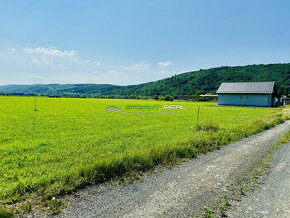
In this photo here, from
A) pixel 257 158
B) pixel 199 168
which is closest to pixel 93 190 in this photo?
pixel 199 168

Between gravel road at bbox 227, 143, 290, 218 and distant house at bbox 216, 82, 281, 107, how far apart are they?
40270 millimetres

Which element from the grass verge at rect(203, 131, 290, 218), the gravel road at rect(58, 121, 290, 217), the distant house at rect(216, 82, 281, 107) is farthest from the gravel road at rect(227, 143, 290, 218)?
the distant house at rect(216, 82, 281, 107)

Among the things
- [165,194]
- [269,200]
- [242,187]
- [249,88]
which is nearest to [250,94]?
[249,88]

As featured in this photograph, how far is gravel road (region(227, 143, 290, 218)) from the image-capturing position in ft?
10.3

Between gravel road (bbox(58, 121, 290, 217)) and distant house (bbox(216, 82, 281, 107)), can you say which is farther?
distant house (bbox(216, 82, 281, 107))

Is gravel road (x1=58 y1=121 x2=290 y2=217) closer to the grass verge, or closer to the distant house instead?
the grass verge

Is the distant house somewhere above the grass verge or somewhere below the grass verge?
above

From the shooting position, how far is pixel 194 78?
500 ft

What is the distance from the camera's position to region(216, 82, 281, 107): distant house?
127 ft

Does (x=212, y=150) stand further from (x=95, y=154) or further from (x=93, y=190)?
(x=93, y=190)

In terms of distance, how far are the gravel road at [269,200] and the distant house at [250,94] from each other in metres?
40.3

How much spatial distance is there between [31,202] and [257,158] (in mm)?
6558

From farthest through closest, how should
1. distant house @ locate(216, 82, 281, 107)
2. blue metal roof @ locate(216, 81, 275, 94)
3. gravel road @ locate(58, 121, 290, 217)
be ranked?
blue metal roof @ locate(216, 81, 275, 94) → distant house @ locate(216, 82, 281, 107) → gravel road @ locate(58, 121, 290, 217)

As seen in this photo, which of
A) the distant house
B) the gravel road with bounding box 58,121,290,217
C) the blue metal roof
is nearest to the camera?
the gravel road with bounding box 58,121,290,217
